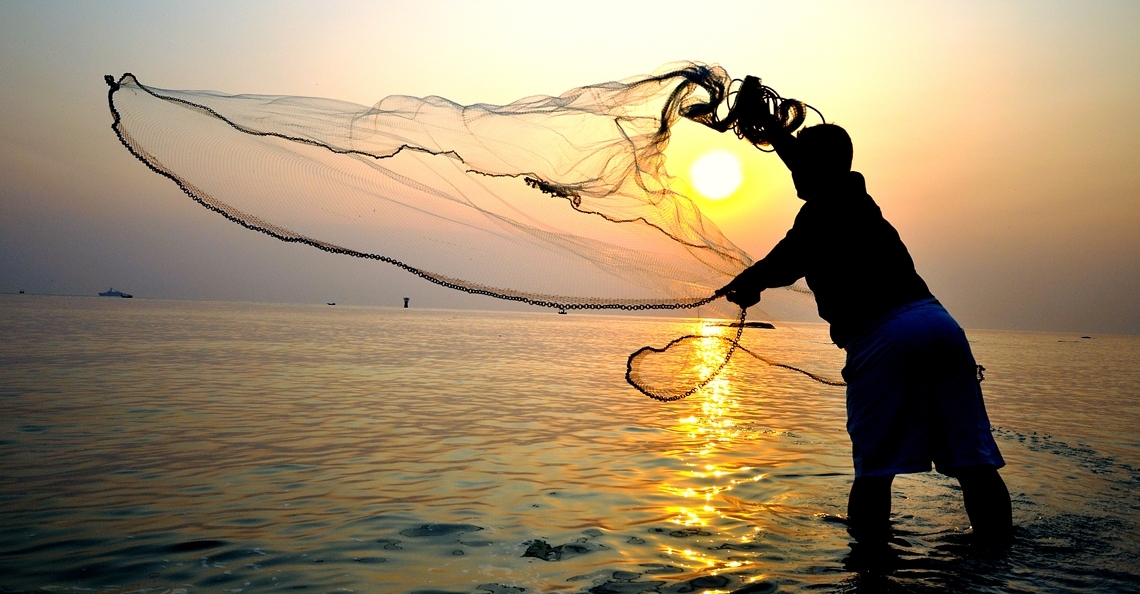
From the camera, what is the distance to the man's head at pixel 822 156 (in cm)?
410

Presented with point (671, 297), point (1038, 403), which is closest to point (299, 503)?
point (671, 297)

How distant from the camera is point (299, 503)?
5.69m

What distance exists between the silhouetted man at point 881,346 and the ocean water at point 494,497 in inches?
23.5

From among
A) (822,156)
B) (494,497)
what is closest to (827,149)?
(822,156)

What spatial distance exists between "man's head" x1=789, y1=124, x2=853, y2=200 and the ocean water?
2.28m

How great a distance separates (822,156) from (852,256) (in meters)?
0.62

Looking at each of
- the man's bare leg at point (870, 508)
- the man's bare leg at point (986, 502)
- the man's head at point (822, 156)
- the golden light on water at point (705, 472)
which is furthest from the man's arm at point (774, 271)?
the golden light on water at point (705, 472)

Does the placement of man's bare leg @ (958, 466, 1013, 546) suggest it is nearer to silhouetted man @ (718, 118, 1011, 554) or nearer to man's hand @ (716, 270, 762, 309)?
silhouetted man @ (718, 118, 1011, 554)

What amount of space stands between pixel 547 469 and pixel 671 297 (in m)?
2.47

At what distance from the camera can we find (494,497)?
6.02 metres

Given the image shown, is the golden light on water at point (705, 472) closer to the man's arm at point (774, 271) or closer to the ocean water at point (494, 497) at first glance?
the ocean water at point (494, 497)

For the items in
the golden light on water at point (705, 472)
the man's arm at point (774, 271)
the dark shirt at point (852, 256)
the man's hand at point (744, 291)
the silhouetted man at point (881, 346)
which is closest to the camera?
the silhouetted man at point (881, 346)

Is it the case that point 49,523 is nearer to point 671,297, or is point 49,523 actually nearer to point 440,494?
point 440,494

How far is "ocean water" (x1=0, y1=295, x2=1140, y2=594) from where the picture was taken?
4.12 meters
